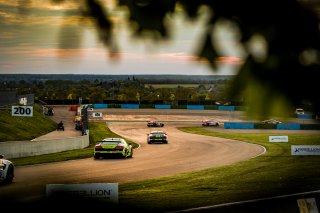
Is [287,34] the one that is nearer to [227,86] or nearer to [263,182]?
[227,86]

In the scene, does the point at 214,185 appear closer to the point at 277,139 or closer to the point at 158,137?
the point at 158,137

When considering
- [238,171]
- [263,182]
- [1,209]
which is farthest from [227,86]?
[238,171]

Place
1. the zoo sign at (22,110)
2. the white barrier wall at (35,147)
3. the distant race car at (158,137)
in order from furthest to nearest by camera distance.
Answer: the distant race car at (158,137)
the zoo sign at (22,110)
the white barrier wall at (35,147)

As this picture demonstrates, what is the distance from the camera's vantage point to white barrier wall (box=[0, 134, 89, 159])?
27461 mm

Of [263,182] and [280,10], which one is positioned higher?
[280,10]

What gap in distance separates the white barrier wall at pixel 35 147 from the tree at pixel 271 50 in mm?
26483

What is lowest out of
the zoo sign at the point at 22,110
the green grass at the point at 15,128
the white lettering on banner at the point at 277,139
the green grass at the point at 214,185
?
the green grass at the point at 214,185

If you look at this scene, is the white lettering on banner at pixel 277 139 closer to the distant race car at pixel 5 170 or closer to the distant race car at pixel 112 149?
the distant race car at pixel 112 149

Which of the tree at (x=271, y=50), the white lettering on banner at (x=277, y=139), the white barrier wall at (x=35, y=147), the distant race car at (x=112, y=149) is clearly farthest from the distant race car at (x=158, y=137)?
the tree at (x=271, y=50)

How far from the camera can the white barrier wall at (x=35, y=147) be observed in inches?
1081

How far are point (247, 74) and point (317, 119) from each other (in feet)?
0.76

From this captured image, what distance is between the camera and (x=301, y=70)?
126cm

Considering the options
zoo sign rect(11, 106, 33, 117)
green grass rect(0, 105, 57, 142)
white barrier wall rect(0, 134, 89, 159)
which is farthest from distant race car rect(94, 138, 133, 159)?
green grass rect(0, 105, 57, 142)

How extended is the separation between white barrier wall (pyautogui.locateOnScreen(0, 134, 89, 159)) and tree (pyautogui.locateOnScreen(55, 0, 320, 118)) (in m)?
26.5
